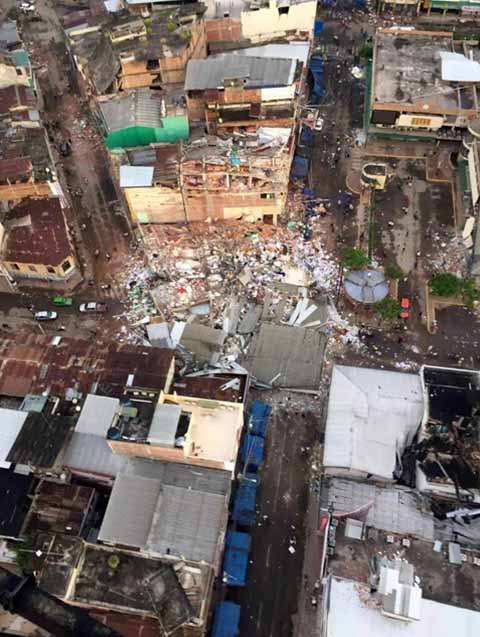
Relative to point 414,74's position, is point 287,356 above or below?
below

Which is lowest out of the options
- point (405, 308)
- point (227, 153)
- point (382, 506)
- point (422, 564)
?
point (422, 564)

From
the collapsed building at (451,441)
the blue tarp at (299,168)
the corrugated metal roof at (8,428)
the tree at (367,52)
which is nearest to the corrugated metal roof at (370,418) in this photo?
the collapsed building at (451,441)

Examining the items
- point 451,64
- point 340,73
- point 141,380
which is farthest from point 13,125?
point 451,64

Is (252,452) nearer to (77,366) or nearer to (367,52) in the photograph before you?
(77,366)

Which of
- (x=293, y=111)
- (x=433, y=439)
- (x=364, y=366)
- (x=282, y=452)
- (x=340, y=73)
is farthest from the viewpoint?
(x=340, y=73)

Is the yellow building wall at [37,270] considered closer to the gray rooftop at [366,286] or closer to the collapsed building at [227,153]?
the collapsed building at [227,153]

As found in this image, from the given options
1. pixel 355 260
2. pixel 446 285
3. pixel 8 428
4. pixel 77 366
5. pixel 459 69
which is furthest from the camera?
pixel 459 69

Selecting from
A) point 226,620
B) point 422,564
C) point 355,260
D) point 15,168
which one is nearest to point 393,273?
point 355,260

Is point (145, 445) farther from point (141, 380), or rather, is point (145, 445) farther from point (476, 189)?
point (476, 189)
